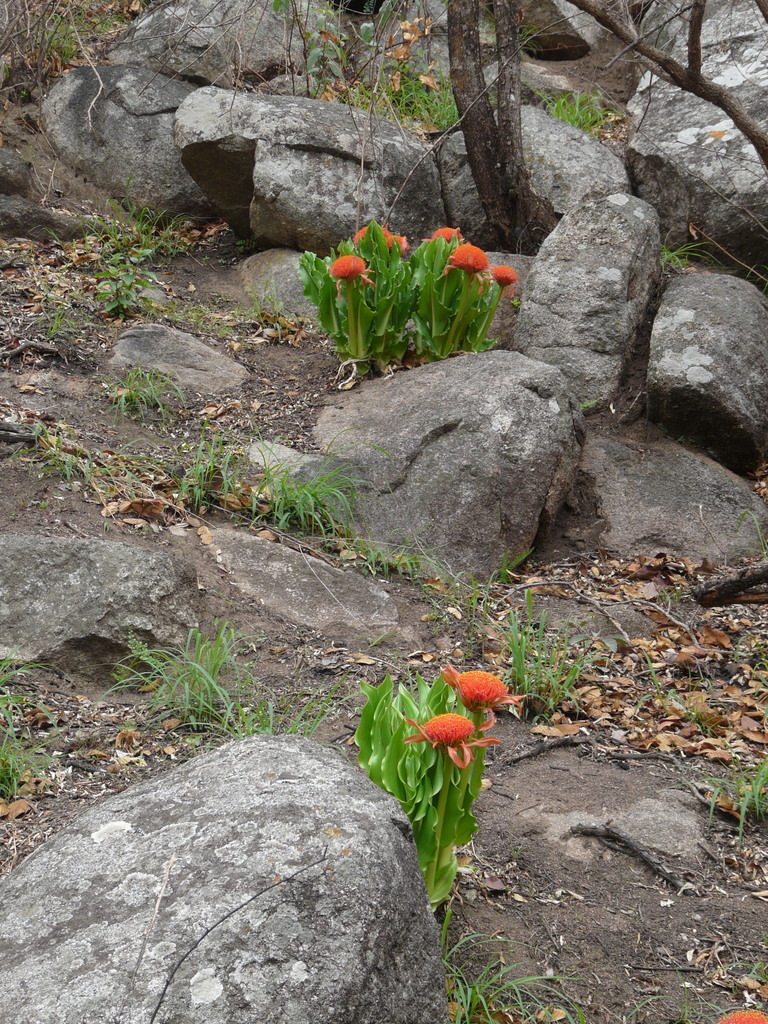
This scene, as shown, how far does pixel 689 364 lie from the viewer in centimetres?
509

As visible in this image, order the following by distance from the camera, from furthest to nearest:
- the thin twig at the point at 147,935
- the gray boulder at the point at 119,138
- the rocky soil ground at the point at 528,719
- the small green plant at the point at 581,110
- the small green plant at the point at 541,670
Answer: the small green plant at the point at 581,110
the gray boulder at the point at 119,138
the small green plant at the point at 541,670
the rocky soil ground at the point at 528,719
the thin twig at the point at 147,935

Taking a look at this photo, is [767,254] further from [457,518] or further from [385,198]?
[457,518]

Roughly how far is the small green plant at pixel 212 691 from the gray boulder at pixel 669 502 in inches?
88.1

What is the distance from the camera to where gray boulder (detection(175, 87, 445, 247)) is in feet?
20.7

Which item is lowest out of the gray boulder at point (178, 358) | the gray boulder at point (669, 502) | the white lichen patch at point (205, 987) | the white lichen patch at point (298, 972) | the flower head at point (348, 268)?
the gray boulder at point (669, 502)

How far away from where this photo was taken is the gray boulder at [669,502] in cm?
468

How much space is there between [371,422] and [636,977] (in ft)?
10.2

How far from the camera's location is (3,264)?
577 centimetres

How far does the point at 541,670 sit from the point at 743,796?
0.81 metres

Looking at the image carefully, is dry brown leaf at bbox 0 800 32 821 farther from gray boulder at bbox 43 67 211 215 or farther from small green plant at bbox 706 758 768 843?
gray boulder at bbox 43 67 211 215

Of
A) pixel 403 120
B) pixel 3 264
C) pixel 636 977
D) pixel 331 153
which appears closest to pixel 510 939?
pixel 636 977

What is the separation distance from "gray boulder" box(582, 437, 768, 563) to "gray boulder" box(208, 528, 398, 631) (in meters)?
1.47

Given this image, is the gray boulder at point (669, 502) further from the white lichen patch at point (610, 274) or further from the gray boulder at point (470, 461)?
the white lichen patch at point (610, 274)

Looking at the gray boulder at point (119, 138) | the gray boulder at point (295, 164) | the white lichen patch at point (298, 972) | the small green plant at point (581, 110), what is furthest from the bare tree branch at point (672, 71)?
the gray boulder at point (119, 138)
